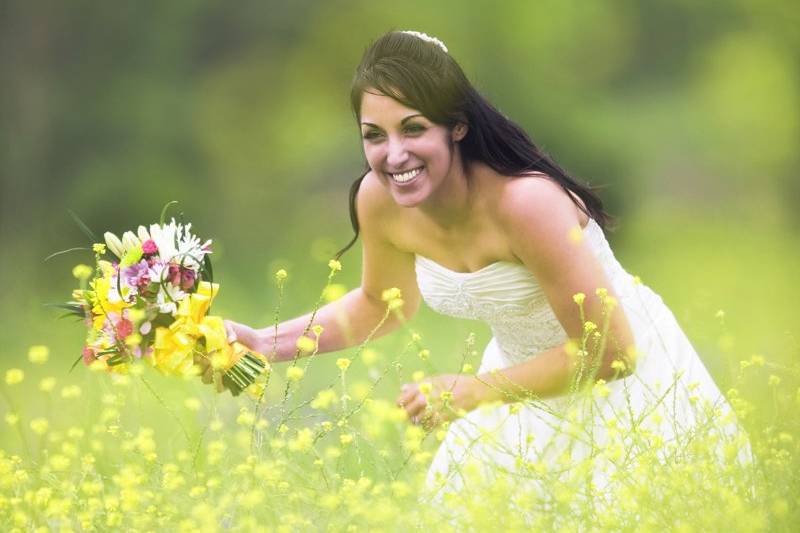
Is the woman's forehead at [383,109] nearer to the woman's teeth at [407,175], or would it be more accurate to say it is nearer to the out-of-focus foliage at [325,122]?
the woman's teeth at [407,175]

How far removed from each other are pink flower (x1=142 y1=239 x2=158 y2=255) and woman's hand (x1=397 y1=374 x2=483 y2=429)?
2.52 ft

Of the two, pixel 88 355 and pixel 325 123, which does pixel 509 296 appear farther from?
pixel 325 123

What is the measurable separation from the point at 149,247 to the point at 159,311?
171 mm

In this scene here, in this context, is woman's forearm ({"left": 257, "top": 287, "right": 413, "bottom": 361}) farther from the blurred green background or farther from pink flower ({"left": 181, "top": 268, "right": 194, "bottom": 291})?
the blurred green background

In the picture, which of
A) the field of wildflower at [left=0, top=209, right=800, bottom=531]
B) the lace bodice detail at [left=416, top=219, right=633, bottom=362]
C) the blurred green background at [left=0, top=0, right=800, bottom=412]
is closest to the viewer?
the field of wildflower at [left=0, top=209, right=800, bottom=531]

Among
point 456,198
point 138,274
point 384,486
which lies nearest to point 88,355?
point 138,274

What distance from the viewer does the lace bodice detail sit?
3.74 m

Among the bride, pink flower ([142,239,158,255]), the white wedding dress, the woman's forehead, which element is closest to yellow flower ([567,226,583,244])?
the bride

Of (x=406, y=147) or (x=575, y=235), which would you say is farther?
(x=406, y=147)

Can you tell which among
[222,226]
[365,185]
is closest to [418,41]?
[365,185]

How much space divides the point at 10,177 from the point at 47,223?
889 millimetres

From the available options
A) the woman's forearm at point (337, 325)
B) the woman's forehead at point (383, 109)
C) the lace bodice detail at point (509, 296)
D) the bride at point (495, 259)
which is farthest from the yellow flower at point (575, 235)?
the woman's forearm at point (337, 325)

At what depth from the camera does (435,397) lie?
10.9 feet

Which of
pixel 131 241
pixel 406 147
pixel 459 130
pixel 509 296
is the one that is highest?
pixel 459 130
